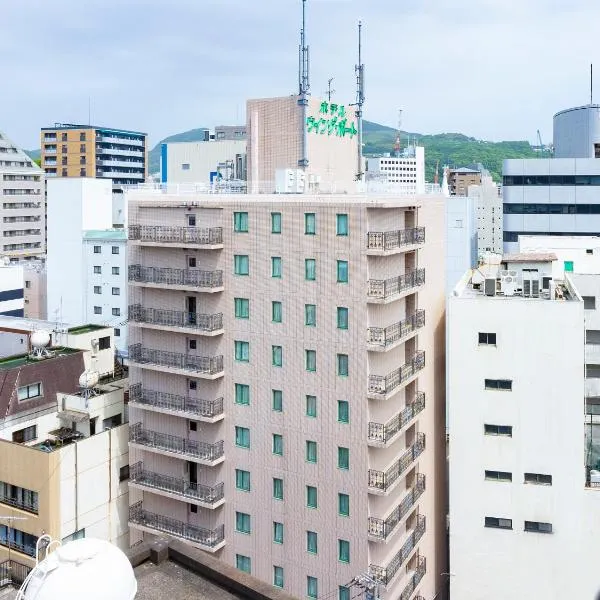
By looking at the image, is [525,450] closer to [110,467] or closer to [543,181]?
[110,467]

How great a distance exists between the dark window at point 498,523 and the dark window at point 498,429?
4.14 meters

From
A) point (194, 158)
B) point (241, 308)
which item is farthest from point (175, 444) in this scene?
→ point (194, 158)

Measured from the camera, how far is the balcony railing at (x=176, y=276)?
122 ft

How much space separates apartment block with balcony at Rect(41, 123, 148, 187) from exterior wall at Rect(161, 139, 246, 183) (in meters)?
89.4

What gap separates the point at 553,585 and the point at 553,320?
1270 centimetres

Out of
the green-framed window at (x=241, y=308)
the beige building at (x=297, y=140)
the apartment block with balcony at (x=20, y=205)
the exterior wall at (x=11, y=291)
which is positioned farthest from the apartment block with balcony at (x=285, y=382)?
the apartment block with balcony at (x=20, y=205)

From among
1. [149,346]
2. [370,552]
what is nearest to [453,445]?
[370,552]

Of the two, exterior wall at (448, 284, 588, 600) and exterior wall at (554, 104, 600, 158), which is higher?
exterior wall at (554, 104, 600, 158)

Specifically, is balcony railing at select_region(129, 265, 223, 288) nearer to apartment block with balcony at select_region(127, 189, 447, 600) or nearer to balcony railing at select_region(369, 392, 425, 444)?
apartment block with balcony at select_region(127, 189, 447, 600)

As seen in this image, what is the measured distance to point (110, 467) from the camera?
40031mm

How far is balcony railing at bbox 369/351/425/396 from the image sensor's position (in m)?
34.6

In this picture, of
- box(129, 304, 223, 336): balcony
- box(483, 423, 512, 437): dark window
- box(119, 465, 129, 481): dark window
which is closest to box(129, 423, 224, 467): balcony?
box(119, 465, 129, 481): dark window

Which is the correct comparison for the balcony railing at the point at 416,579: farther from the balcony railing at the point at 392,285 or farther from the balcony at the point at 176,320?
the balcony at the point at 176,320

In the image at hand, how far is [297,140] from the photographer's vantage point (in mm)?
43656
